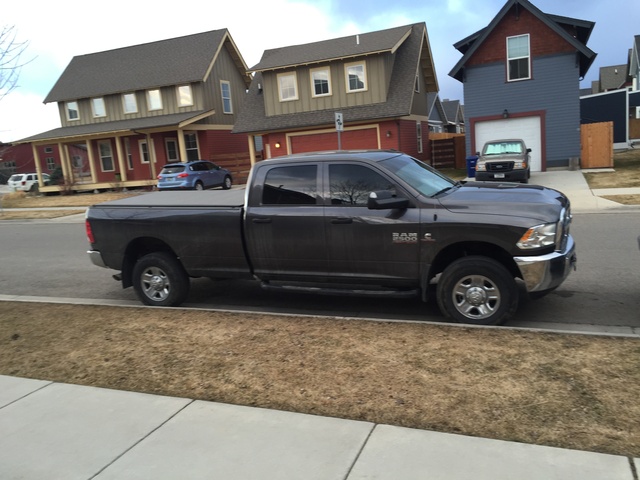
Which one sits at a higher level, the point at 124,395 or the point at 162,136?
the point at 162,136

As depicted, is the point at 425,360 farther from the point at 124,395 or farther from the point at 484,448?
the point at 124,395

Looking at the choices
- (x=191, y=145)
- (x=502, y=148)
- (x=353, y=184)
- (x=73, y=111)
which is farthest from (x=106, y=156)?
(x=353, y=184)

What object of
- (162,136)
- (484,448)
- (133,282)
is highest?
(162,136)

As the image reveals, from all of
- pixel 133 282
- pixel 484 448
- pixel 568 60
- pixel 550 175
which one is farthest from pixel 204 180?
pixel 484 448

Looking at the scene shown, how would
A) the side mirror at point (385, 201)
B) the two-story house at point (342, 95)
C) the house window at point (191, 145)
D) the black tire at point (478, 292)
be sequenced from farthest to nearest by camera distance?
the house window at point (191, 145)
the two-story house at point (342, 95)
the side mirror at point (385, 201)
the black tire at point (478, 292)

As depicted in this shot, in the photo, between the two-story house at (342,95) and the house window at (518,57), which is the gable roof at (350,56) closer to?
the two-story house at (342,95)

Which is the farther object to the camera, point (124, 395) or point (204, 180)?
point (204, 180)

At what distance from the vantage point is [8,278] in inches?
386

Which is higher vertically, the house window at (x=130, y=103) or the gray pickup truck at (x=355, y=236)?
the house window at (x=130, y=103)

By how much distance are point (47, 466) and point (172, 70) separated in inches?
1195

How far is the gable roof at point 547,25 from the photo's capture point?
22.1 metres

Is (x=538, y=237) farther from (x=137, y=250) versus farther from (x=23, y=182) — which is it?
(x=23, y=182)

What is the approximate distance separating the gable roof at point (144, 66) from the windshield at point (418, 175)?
83.6 ft

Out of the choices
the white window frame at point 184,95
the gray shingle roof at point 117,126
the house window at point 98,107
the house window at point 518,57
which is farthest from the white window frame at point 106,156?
the house window at point 518,57
